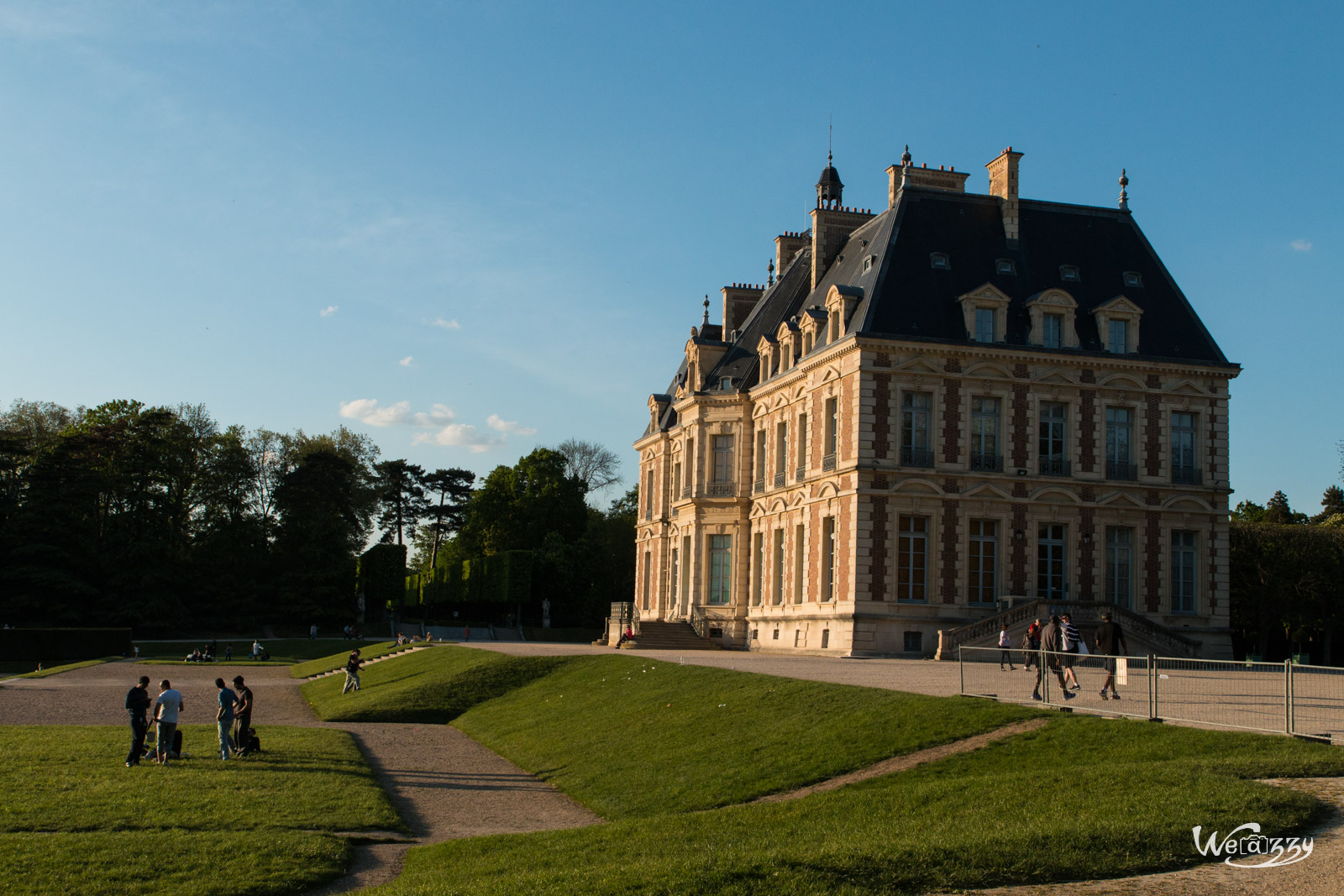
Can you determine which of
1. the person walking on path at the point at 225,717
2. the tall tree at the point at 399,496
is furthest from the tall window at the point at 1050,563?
the tall tree at the point at 399,496

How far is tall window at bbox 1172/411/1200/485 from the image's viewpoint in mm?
39875

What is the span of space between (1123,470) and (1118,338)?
4327mm

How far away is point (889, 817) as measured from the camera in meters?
12.3

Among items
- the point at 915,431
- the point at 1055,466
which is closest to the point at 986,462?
the point at 1055,466

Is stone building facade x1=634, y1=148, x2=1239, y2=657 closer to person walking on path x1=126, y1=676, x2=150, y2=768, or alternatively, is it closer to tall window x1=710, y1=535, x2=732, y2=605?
tall window x1=710, y1=535, x2=732, y2=605

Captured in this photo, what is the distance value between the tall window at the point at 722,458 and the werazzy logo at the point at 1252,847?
3968 centimetres

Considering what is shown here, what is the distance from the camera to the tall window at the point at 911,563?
1499 inches

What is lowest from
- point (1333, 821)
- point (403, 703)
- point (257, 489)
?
point (403, 703)

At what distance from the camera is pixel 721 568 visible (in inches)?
1940

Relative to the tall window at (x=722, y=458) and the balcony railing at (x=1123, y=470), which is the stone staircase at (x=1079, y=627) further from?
the tall window at (x=722, y=458)

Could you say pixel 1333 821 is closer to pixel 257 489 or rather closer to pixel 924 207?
pixel 924 207

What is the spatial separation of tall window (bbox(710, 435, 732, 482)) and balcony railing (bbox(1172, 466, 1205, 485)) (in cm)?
1685

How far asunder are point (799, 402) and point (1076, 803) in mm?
32659

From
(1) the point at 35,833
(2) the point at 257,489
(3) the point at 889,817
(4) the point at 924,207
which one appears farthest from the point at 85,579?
(3) the point at 889,817
